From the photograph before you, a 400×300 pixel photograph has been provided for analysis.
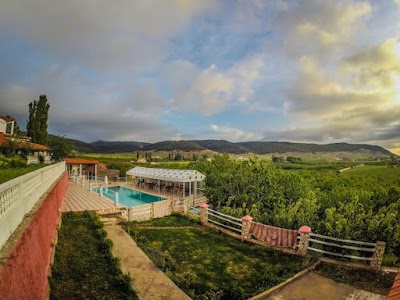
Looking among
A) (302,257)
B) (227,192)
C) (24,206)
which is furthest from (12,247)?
(227,192)

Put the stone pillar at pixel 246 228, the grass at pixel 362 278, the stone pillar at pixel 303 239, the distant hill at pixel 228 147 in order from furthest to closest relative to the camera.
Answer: the distant hill at pixel 228 147, the stone pillar at pixel 246 228, the stone pillar at pixel 303 239, the grass at pixel 362 278

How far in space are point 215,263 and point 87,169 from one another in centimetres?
3970

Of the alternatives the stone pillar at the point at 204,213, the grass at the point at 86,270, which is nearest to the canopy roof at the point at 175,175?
the stone pillar at the point at 204,213

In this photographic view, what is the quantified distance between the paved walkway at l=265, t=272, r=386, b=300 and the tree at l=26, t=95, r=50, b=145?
42386 millimetres

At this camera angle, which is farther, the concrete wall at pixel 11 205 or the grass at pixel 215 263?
the grass at pixel 215 263

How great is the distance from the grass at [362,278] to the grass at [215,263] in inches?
32.1

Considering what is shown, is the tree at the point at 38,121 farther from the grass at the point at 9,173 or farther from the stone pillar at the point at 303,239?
the stone pillar at the point at 303,239

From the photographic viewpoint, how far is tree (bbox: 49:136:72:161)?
39500 mm

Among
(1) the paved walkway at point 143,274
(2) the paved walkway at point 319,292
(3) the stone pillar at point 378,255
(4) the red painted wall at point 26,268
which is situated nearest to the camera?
(4) the red painted wall at point 26,268

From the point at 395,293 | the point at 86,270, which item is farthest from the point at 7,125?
the point at 395,293

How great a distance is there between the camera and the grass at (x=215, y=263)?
8.27m

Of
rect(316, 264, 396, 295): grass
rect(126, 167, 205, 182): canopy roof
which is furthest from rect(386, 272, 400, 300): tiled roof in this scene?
rect(126, 167, 205, 182): canopy roof

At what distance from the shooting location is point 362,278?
884 centimetres

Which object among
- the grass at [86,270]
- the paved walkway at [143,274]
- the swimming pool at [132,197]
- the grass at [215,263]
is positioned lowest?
the swimming pool at [132,197]
